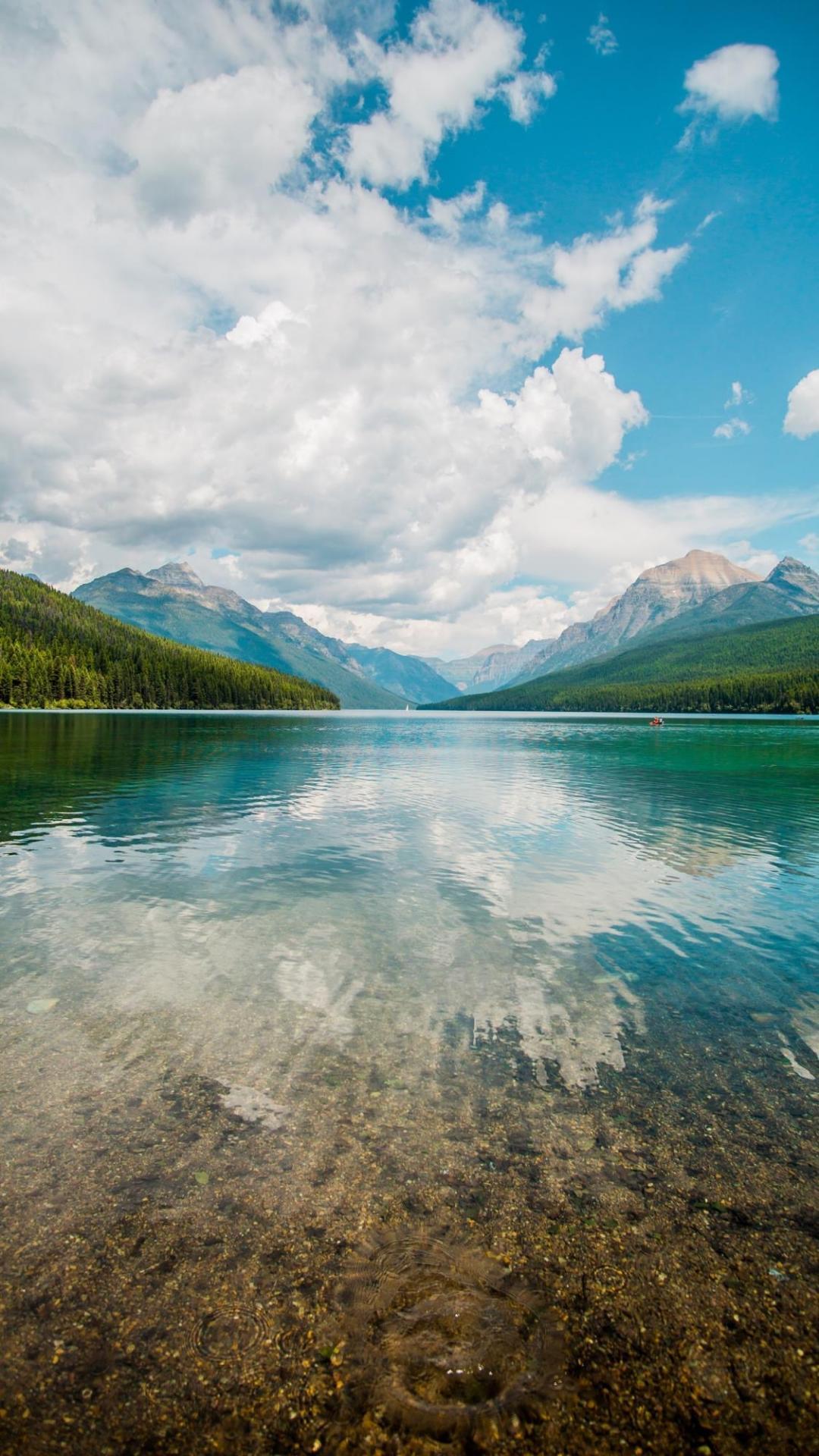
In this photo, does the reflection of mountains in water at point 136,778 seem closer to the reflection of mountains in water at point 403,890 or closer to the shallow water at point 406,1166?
the reflection of mountains in water at point 403,890

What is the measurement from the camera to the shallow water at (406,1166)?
19.0 ft

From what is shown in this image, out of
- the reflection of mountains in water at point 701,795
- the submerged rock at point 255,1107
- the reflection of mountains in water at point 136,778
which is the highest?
the reflection of mountains in water at point 136,778

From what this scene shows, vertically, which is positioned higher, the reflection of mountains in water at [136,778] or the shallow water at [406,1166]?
the reflection of mountains in water at [136,778]

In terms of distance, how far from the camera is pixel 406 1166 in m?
9.00

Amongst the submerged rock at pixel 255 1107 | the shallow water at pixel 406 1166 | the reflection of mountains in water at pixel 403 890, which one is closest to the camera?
the shallow water at pixel 406 1166

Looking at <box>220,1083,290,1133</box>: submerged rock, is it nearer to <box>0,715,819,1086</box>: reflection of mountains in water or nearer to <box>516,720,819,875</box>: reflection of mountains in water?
<box>0,715,819,1086</box>: reflection of mountains in water

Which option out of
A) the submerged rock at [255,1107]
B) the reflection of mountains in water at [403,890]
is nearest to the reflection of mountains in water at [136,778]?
the reflection of mountains in water at [403,890]

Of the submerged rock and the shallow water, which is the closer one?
the shallow water

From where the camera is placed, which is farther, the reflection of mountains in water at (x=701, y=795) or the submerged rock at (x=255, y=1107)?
the reflection of mountains in water at (x=701, y=795)

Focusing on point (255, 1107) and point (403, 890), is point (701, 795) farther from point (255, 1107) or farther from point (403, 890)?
point (255, 1107)

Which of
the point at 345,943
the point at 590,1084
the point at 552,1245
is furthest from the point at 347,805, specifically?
the point at 552,1245

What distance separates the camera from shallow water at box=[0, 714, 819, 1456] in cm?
578

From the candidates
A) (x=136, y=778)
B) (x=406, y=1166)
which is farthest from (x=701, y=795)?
(x=406, y=1166)

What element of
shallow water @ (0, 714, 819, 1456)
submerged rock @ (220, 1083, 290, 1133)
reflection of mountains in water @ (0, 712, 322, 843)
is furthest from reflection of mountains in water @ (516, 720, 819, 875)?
reflection of mountains in water @ (0, 712, 322, 843)
